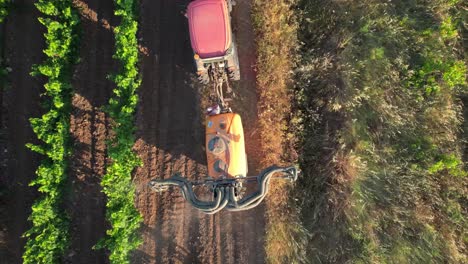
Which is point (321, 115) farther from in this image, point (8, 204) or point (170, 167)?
point (8, 204)

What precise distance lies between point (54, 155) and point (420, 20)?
11761 mm

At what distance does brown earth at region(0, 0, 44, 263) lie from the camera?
1117 cm

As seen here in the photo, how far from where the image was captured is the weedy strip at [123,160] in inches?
384

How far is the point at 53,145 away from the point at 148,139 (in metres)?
2.69

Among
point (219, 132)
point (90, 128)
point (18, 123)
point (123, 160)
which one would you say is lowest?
point (123, 160)

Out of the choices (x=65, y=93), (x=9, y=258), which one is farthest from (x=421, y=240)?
(x=9, y=258)

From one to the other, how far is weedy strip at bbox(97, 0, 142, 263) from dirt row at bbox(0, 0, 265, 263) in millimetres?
835

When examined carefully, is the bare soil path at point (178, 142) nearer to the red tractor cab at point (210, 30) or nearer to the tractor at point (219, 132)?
the tractor at point (219, 132)

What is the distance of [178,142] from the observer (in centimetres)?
1098

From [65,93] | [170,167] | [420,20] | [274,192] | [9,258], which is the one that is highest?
[420,20]

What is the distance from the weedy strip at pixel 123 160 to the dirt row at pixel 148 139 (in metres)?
0.83

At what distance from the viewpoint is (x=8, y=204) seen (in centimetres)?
1122

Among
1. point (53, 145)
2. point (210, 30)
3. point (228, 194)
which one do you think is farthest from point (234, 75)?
point (53, 145)

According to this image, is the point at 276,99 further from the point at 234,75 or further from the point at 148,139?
the point at 148,139
